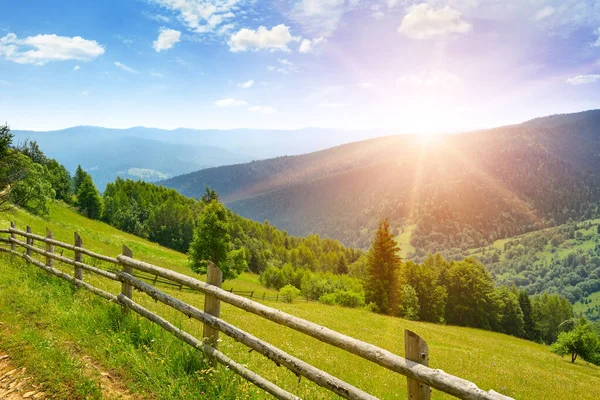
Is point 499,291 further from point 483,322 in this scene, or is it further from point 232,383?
point 232,383

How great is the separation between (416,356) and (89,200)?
359ft

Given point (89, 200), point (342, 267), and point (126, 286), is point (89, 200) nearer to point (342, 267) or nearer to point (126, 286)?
point (342, 267)

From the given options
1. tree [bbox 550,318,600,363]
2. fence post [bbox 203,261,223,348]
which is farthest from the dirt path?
tree [bbox 550,318,600,363]

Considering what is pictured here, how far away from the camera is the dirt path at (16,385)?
5.90m

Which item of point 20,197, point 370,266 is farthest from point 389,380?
point 20,197

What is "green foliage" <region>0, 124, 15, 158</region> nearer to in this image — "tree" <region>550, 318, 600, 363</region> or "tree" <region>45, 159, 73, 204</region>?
"tree" <region>550, 318, 600, 363</region>

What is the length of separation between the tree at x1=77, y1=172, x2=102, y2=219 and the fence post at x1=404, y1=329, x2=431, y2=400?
10741 cm

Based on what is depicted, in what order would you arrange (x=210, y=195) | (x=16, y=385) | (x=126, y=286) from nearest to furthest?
(x=16, y=385)
(x=126, y=286)
(x=210, y=195)

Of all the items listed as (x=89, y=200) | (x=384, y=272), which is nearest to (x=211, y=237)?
(x=384, y=272)

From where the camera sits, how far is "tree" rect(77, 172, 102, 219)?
95.0 metres

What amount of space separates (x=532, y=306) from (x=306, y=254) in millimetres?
70021

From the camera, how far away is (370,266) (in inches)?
1893

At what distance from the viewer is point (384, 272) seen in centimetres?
4766

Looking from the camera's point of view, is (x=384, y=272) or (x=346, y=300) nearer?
(x=384, y=272)
